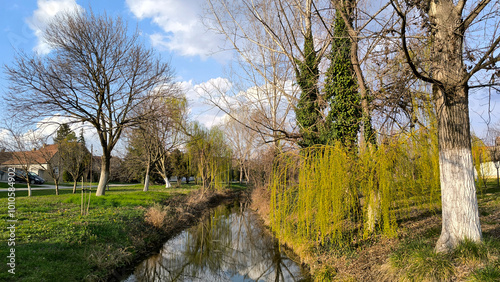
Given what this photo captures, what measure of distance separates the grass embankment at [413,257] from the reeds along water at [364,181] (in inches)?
19.1

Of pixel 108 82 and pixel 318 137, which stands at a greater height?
pixel 108 82

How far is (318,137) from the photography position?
10.0m

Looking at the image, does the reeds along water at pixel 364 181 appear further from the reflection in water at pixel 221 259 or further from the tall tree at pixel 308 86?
the tall tree at pixel 308 86

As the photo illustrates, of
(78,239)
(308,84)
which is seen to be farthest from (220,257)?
(308,84)

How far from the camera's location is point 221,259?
889 cm

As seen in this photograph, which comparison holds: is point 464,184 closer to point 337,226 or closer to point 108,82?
point 337,226

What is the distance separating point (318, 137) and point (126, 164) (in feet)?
77.6

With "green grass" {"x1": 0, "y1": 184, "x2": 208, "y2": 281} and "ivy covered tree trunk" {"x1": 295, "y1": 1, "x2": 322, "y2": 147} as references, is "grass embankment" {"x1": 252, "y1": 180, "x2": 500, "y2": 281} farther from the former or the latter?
"green grass" {"x1": 0, "y1": 184, "x2": 208, "y2": 281}

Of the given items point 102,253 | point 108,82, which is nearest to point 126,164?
point 108,82

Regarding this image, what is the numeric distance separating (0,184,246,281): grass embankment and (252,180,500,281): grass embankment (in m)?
4.89

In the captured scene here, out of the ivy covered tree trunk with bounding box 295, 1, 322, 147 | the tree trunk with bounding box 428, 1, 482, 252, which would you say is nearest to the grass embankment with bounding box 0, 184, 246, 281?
the ivy covered tree trunk with bounding box 295, 1, 322, 147

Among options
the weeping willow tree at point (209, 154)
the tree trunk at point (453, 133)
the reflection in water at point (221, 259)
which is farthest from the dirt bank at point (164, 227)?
the tree trunk at point (453, 133)

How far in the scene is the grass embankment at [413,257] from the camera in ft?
13.1

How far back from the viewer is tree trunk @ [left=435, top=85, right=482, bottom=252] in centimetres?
444
